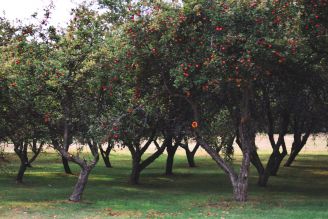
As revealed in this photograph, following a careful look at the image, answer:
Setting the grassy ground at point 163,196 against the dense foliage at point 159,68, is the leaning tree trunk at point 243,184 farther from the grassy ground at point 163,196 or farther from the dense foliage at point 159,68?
the grassy ground at point 163,196

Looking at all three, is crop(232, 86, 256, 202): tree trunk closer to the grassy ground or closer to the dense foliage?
the dense foliage

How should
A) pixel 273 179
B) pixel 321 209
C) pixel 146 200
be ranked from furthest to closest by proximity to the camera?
pixel 273 179 → pixel 146 200 → pixel 321 209

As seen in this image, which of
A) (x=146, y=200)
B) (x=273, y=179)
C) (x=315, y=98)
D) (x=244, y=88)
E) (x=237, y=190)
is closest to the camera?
(x=244, y=88)

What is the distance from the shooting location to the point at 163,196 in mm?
22406

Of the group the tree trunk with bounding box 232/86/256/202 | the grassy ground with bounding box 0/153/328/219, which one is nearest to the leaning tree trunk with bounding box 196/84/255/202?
the tree trunk with bounding box 232/86/256/202

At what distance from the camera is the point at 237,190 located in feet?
63.0

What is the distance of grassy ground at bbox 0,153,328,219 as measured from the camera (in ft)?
53.5

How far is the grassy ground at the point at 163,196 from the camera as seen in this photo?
1631 centimetres

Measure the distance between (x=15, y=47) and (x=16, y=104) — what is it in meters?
2.49

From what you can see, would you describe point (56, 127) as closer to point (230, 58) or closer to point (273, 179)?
point (230, 58)

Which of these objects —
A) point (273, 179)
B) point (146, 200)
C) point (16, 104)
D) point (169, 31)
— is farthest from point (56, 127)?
point (273, 179)

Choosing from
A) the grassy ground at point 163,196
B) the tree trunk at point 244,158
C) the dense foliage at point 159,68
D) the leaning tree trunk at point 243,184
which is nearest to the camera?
the dense foliage at point 159,68

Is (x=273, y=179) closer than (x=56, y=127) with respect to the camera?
No

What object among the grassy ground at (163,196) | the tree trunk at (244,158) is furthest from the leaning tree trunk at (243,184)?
the grassy ground at (163,196)
